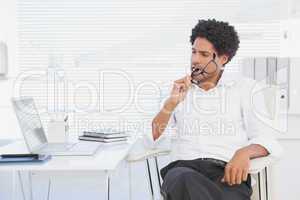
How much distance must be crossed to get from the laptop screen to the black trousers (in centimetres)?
71

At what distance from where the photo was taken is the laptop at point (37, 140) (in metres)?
2.01

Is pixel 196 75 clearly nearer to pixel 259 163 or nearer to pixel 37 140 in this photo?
pixel 259 163

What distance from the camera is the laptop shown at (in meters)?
2.01

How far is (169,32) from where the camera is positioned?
3.02 metres

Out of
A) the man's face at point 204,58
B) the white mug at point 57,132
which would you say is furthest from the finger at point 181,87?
the white mug at point 57,132

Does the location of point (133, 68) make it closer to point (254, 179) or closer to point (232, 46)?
point (232, 46)

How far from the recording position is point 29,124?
84.1 inches

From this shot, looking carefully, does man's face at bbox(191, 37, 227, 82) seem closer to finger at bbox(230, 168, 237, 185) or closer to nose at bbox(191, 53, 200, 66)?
nose at bbox(191, 53, 200, 66)

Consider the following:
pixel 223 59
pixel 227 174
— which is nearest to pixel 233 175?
pixel 227 174

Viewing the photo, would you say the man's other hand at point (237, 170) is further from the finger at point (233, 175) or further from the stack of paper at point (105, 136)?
the stack of paper at point (105, 136)

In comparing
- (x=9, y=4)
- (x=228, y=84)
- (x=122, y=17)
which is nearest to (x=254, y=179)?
(x=228, y=84)

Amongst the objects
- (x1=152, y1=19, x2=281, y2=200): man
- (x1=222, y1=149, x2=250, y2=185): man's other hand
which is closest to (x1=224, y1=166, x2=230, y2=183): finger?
(x1=222, y1=149, x2=250, y2=185): man's other hand

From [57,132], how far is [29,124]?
0.27 meters

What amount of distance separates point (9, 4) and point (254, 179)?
214cm
